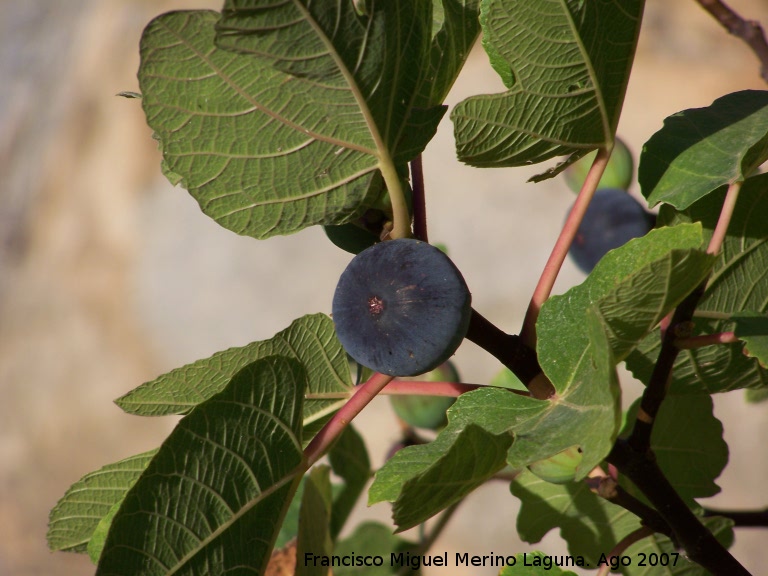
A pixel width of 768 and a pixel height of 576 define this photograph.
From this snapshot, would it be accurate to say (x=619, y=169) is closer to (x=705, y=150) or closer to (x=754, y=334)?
(x=705, y=150)

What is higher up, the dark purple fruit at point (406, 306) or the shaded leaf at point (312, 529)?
the dark purple fruit at point (406, 306)

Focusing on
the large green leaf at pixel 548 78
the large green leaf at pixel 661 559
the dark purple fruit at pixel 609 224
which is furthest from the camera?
the dark purple fruit at pixel 609 224

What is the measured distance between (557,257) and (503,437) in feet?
0.62

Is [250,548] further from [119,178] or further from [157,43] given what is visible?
[119,178]

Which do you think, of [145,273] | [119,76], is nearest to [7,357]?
[145,273]

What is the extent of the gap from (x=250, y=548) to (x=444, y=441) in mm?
175

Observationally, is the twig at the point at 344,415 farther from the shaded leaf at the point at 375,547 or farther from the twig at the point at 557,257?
the shaded leaf at the point at 375,547

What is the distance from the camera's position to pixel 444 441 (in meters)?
0.48

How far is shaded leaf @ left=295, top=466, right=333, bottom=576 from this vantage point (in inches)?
27.2

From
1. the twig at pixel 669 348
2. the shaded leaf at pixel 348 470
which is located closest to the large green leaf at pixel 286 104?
the twig at pixel 669 348

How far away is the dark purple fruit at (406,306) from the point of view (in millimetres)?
481

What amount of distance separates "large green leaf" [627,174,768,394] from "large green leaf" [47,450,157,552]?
18.2 inches

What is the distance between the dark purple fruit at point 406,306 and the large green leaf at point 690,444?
394 millimetres

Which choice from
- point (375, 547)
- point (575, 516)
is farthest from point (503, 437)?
point (375, 547)
